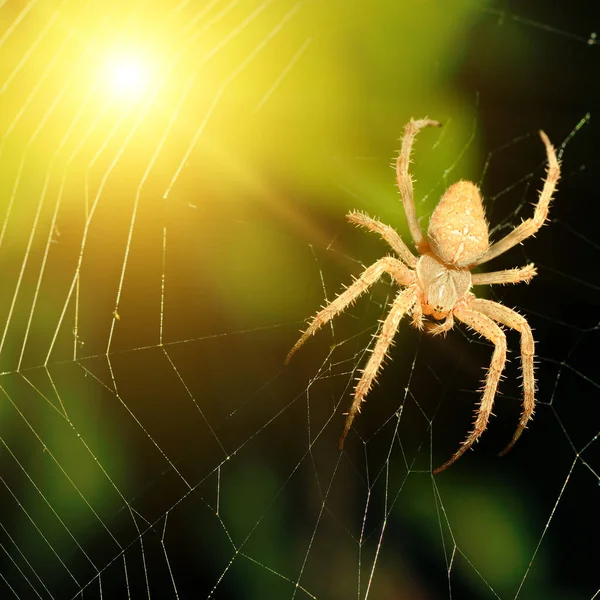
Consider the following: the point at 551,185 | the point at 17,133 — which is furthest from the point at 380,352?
the point at 17,133

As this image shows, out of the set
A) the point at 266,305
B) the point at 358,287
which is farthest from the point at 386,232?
the point at 266,305

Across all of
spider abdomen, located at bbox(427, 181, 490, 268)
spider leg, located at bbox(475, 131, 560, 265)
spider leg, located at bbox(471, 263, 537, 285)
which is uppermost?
spider leg, located at bbox(475, 131, 560, 265)

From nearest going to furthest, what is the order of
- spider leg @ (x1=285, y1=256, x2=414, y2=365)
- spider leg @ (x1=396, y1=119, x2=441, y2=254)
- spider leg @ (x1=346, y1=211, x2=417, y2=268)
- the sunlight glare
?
the sunlight glare, spider leg @ (x1=285, y1=256, x2=414, y2=365), spider leg @ (x1=346, y1=211, x2=417, y2=268), spider leg @ (x1=396, y1=119, x2=441, y2=254)

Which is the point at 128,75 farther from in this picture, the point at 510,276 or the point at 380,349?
the point at 510,276

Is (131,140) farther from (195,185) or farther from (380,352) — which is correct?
(380,352)

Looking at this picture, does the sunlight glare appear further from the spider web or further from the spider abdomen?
the spider abdomen

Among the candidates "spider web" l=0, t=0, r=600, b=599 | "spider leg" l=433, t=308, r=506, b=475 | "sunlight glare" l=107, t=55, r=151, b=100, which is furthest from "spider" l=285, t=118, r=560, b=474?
"sunlight glare" l=107, t=55, r=151, b=100

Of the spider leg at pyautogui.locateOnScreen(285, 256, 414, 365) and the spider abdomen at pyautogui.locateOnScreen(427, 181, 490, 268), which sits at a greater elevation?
the spider abdomen at pyautogui.locateOnScreen(427, 181, 490, 268)
